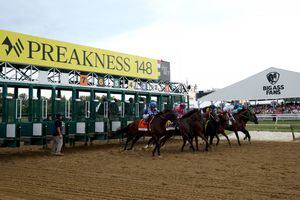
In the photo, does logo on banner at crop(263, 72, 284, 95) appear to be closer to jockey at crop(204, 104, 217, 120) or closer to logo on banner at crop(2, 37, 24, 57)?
jockey at crop(204, 104, 217, 120)

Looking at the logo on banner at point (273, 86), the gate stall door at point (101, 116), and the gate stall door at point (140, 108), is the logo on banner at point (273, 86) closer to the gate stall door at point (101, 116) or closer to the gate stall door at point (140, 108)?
the gate stall door at point (140, 108)

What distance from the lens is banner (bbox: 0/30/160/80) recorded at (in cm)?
1113

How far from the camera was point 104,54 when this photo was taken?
1462 centimetres

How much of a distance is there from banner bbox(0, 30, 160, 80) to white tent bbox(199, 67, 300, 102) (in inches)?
427

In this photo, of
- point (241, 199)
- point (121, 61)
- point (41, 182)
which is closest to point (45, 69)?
point (121, 61)

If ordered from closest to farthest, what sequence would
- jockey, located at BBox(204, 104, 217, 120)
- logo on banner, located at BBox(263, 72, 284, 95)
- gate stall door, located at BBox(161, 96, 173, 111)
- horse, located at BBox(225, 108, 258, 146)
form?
jockey, located at BBox(204, 104, 217, 120) → horse, located at BBox(225, 108, 258, 146) → gate stall door, located at BBox(161, 96, 173, 111) → logo on banner, located at BBox(263, 72, 284, 95)

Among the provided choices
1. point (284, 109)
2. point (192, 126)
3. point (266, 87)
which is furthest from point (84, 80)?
point (284, 109)

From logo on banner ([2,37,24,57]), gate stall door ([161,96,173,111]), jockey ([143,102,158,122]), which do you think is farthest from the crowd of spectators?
logo on banner ([2,37,24,57])

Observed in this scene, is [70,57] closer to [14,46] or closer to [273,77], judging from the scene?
[14,46]

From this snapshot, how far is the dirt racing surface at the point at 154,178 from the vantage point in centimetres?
508

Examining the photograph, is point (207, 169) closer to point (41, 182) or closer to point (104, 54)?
point (41, 182)

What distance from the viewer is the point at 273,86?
2458cm

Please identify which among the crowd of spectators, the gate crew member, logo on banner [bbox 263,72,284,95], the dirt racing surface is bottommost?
the dirt racing surface

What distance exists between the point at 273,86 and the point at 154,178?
20.3 metres
